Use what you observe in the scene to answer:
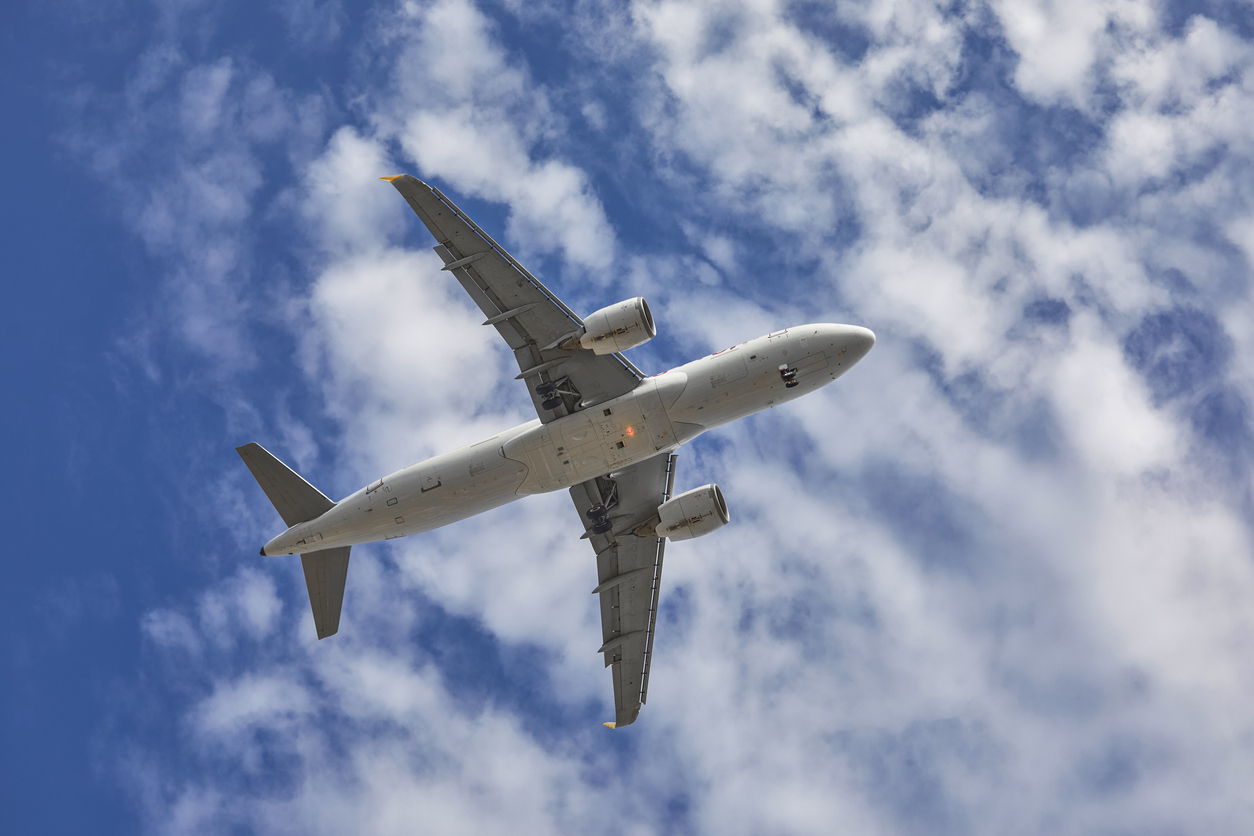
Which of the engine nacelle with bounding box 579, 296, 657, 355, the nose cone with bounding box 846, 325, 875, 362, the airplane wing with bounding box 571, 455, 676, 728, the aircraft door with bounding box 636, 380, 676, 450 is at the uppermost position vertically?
the engine nacelle with bounding box 579, 296, 657, 355

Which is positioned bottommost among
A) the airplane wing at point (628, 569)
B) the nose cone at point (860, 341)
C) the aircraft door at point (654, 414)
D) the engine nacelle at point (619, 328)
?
the airplane wing at point (628, 569)

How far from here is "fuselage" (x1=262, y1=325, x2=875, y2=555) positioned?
3997 cm

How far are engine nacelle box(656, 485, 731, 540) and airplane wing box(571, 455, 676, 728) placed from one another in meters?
2.40

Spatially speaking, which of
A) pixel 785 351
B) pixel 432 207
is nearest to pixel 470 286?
pixel 432 207

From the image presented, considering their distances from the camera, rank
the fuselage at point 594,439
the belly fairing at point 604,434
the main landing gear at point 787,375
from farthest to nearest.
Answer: the belly fairing at point 604,434, the fuselage at point 594,439, the main landing gear at point 787,375

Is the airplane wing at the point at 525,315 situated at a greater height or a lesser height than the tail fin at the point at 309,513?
greater

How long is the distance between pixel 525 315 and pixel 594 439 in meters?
6.74

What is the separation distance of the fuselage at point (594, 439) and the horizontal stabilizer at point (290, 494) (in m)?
0.68

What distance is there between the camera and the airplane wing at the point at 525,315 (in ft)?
129

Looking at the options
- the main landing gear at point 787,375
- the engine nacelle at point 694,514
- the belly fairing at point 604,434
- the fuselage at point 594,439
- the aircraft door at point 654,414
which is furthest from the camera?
the engine nacelle at point 694,514

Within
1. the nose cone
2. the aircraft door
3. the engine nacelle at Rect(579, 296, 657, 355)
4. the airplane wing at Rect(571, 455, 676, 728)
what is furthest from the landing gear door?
the nose cone

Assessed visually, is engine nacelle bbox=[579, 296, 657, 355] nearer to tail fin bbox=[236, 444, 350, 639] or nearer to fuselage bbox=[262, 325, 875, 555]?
fuselage bbox=[262, 325, 875, 555]

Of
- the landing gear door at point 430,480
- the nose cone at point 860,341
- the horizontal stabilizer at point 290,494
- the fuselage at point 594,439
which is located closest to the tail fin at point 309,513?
the horizontal stabilizer at point 290,494

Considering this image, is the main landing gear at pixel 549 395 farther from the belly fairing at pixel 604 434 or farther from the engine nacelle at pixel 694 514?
the engine nacelle at pixel 694 514
